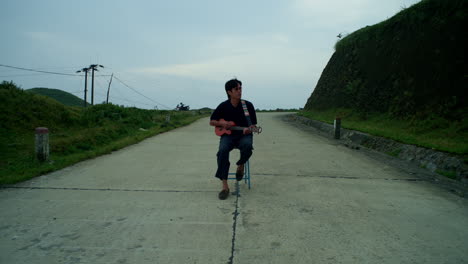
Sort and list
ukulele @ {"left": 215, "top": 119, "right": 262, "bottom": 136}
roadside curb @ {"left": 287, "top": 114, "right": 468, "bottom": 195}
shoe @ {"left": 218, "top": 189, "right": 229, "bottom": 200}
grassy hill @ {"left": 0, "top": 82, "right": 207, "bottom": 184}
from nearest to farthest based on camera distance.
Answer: shoe @ {"left": 218, "top": 189, "right": 229, "bottom": 200} < ukulele @ {"left": 215, "top": 119, "right": 262, "bottom": 136} < roadside curb @ {"left": 287, "top": 114, "right": 468, "bottom": 195} < grassy hill @ {"left": 0, "top": 82, "right": 207, "bottom": 184}

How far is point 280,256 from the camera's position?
8.79 feet

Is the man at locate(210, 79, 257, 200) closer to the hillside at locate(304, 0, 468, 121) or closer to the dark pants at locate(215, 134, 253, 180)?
the dark pants at locate(215, 134, 253, 180)

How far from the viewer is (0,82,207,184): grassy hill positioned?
6.39 m

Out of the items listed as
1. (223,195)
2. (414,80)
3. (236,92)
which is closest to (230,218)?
(223,195)

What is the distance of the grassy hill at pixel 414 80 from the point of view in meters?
9.25

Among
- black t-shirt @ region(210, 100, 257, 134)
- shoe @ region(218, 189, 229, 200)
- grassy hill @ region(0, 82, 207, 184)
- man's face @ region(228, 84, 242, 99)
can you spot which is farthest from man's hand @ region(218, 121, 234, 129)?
grassy hill @ region(0, 82, 207, 184)

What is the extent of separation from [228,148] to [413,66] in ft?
39.0

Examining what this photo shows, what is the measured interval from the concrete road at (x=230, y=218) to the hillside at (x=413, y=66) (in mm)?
5698

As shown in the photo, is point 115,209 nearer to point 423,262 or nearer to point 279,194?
point 279,194

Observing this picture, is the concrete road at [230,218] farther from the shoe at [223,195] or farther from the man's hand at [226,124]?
the man's hand at [226,124]

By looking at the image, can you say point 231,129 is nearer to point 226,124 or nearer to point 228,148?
point 226,124

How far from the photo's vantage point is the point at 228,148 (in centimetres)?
454

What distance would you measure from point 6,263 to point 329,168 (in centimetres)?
558

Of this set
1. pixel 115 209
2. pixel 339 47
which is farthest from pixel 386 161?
pixel 339 47
